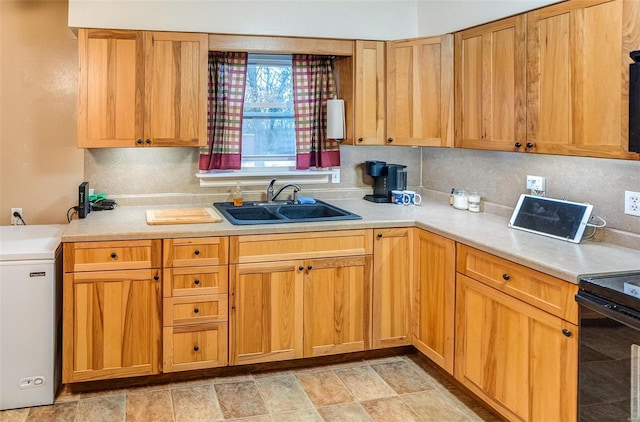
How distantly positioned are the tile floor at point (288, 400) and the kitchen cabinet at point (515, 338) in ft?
0.78

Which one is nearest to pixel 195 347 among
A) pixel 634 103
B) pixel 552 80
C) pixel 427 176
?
pixel 427 176

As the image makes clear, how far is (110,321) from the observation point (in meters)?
2.90

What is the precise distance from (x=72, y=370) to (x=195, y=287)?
75 centimetres

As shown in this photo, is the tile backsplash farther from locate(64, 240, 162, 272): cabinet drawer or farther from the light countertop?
locate(64, 240, 162, 272): cabinet drawer

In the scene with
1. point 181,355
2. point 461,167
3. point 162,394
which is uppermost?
point 461,167

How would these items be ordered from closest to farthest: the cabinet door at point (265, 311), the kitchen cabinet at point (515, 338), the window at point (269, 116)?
the kitchen cabinet at point (515, 338), the cabinet door at point (265, 311), the window at point (269, 116)

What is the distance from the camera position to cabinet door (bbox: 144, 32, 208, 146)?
3281mm

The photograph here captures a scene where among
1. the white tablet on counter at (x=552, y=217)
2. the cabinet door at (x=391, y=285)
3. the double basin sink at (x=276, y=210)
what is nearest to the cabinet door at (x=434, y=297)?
the cabinet door at (x=391, y=285)

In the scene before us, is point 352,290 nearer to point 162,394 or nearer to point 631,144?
point 162,394

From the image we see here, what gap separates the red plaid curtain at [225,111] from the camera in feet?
12.1

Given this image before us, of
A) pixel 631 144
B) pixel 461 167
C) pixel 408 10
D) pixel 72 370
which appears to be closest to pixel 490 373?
pixel 631 144

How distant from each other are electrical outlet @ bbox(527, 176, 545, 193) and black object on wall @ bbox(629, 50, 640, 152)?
0.95 metres

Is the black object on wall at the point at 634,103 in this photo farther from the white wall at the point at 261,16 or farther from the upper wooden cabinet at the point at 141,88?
the upper wooden cabinet at the point at 141,88

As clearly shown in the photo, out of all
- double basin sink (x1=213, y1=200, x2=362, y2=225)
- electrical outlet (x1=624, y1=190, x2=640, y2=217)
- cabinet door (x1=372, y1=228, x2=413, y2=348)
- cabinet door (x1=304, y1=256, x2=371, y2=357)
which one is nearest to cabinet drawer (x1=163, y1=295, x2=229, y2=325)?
cabinet door (x1=304, y1=256, x2=371, y2=357)
